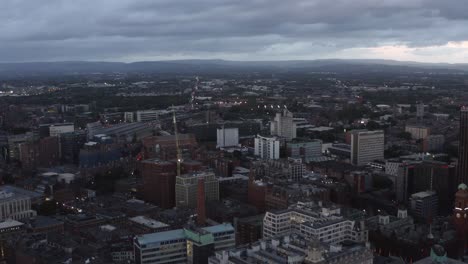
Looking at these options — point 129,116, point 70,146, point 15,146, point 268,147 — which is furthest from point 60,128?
point 268,147

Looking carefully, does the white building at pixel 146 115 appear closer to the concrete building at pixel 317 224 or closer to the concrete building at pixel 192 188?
the concrete building at pixel 192 188

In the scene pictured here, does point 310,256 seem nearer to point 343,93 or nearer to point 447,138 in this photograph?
point 447,138

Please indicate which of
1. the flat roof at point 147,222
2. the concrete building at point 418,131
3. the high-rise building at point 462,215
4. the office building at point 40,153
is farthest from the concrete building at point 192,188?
the concrete building at point 418,131

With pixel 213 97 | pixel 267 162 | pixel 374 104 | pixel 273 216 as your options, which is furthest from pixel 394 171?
pixel 213 97

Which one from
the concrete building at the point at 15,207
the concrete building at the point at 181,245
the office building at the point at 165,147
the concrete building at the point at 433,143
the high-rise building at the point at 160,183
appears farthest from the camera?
the concrete building at the point at 433,143

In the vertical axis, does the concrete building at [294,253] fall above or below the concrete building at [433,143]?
above

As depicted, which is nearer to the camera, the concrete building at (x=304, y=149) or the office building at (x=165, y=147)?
the office building at (x=165, y=147)
